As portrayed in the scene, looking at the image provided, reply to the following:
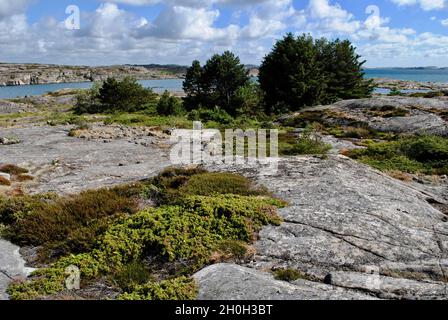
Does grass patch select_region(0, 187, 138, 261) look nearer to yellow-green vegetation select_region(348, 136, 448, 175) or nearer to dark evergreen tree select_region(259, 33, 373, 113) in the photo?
yellow-green vegetation select_region(348, 136, 448, 175)

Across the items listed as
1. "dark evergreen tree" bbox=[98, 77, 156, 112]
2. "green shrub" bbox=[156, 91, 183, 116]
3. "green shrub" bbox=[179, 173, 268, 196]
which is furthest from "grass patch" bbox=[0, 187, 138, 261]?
"dark evergreen tree" bbox=[98, 77, 156, 112]

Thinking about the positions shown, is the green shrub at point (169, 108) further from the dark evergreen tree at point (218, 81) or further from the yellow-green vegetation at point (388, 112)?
the yellow-green vegetation at point (388, 112)

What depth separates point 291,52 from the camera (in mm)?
55344

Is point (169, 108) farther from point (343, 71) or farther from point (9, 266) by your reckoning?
point (9, 266)

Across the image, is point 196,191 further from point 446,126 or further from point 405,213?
point 446,126

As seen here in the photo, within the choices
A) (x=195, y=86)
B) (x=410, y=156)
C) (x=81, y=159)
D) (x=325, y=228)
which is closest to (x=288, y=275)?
(x=325, y=228)

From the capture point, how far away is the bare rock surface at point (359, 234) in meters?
8.14

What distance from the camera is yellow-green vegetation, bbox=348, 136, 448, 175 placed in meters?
20.1
